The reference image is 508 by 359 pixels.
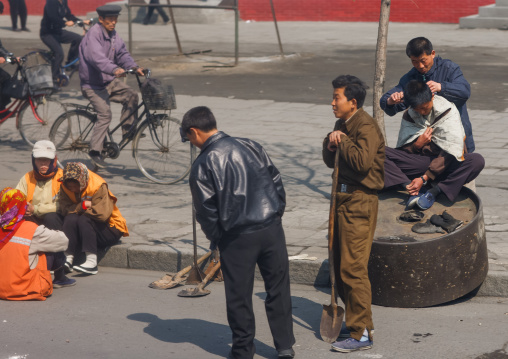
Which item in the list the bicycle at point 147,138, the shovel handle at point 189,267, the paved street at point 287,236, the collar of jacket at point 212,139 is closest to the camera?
the collar of jacket at point 212,139

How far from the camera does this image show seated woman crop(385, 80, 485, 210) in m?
6.06

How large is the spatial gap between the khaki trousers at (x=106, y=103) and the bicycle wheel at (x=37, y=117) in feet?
5.82

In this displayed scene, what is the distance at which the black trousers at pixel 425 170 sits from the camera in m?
6.09

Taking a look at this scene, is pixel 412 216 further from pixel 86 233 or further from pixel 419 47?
pixel 86 233

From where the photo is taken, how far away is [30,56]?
1330 cm

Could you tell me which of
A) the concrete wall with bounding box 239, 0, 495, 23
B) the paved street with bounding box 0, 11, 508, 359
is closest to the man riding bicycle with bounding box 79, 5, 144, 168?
the paved street with bounding box 0, 11, 508, 359

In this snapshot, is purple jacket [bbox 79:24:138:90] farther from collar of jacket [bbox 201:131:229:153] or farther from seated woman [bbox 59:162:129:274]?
collar of jacket [bbox 201:131:229:153]

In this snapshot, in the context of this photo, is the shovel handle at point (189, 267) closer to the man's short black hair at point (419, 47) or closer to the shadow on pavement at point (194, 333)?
the shadow on pavement at point (194, 333)

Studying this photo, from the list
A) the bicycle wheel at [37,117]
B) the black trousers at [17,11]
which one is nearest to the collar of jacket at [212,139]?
the bicycle wheel at [37,117]

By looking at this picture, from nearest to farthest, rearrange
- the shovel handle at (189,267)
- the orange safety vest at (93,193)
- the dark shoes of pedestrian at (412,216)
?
the dark shoes of pedestrian at (412,216) < the shovel handle at (189,267) < the orange safety vest at (93,193)

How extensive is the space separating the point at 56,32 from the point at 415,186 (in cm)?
1034

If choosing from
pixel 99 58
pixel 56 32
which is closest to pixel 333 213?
pixel 99 58

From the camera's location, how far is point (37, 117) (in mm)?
11352

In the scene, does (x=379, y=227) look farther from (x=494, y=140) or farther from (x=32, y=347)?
(x=494, y=140)
